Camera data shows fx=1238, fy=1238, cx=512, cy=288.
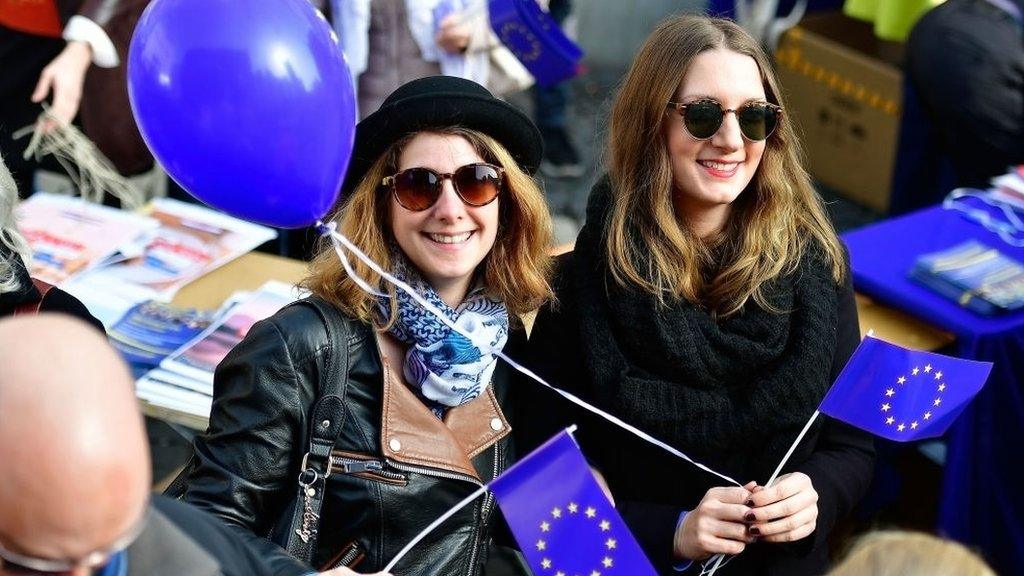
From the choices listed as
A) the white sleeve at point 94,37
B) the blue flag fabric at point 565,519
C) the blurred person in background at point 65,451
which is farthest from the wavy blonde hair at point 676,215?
the white sleeve at point 94,37

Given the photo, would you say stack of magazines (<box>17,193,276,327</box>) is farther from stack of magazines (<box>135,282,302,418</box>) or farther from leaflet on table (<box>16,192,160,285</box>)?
stack of magazines (<box>135,282,302,418</box>)

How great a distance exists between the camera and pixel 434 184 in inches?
87.6

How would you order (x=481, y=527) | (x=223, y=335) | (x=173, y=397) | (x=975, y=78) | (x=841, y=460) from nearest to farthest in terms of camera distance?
(x=481, y=527) → (x=841, y=460) → (x=173, y=397) → (x=223, y=335) → (x=975, y=78)

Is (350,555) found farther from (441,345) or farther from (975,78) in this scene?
(975,78)

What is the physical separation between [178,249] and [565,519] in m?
1.77

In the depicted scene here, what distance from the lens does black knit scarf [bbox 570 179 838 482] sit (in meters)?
2.48

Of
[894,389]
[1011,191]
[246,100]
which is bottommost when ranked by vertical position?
[1011,191]

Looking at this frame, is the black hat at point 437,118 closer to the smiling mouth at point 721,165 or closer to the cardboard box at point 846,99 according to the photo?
the smiling mouth at point 721,165

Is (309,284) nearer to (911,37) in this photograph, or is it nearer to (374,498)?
(374,498)

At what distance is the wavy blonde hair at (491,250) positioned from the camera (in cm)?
→ 224

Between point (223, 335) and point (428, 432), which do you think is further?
point (223, 335)

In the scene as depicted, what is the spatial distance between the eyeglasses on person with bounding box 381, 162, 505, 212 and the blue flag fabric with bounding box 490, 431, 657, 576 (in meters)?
0.49

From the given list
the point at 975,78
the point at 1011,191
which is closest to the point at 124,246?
the point at 1011,191

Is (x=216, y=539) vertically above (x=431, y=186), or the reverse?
(x=431, y=186)
